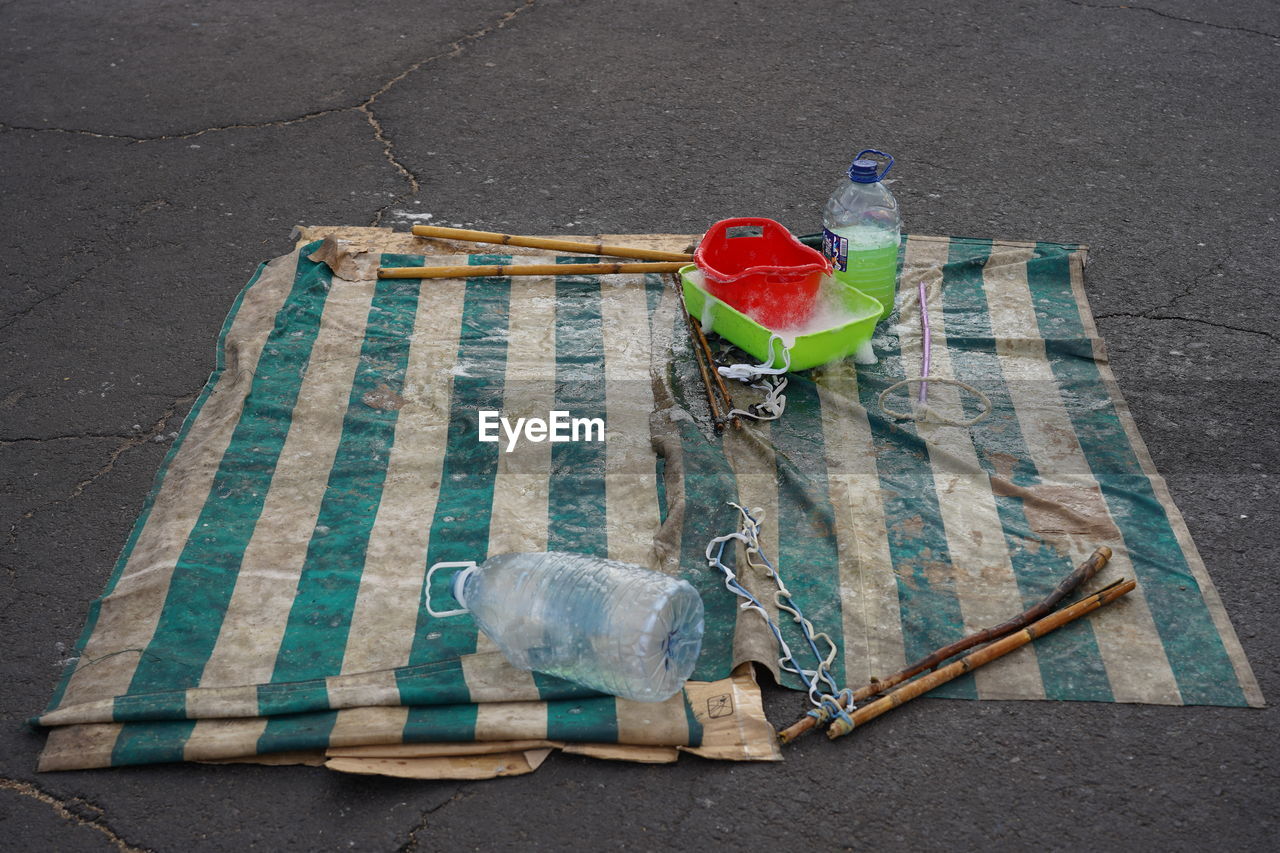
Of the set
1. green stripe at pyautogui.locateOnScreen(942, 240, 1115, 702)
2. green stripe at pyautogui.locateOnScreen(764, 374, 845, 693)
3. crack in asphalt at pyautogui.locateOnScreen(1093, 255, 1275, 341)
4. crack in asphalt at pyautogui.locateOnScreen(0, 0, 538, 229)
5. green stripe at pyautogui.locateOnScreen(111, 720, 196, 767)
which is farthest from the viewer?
crack in asphalt at pyautogui.locateOnScreen(0, 0, 538, 229)

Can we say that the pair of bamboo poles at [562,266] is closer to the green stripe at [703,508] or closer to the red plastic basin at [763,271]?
the red plastic basin at [763,271]

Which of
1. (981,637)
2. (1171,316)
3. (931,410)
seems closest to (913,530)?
(981,637)

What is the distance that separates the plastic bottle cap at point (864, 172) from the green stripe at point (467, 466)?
1.30 meters

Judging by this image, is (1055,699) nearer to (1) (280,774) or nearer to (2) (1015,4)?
(1) (280,774)

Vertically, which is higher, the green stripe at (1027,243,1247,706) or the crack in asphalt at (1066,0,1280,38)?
the crack in asphalt at (1066,0,1280,38)

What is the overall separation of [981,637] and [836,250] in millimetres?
1524

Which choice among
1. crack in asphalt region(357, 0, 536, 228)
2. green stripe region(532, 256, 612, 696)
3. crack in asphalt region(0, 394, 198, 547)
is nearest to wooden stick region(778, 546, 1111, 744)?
green stripe region(532, 256, 612, 696)

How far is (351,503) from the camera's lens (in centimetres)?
311

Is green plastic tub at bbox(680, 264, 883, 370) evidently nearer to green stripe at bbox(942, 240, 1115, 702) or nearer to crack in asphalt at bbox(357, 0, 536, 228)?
green stripe at bbox(942, 240, 1115, 702)

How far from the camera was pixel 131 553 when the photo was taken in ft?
9.70

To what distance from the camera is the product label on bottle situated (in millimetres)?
3676

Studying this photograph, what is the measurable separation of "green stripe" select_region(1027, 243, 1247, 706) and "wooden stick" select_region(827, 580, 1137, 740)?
0.13m

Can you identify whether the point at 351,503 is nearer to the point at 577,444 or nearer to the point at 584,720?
the point at 577,444

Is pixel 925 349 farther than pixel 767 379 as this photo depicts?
Yes
